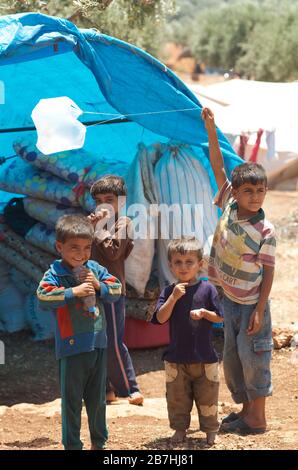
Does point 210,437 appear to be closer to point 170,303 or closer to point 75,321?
point 170,303

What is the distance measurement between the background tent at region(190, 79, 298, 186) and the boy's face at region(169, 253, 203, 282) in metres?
6.91

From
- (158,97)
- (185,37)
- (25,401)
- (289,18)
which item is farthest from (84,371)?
(185,37)

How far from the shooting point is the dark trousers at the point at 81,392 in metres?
4.21

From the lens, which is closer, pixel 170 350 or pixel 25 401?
pixel 170 350

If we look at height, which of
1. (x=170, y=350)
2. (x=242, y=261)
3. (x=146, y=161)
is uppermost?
(x=146, y=161)

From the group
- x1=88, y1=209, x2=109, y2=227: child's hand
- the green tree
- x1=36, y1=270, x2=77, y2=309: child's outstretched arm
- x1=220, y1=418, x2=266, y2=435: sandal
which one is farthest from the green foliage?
x1=36, y1=270, x2=77, y2=309: child's outstretched arm

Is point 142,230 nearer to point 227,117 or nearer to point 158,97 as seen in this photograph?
point 158,97

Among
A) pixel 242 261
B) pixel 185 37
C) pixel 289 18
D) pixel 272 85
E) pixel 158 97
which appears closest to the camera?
pixel 242 261

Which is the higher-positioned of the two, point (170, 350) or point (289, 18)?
point (289, 18)

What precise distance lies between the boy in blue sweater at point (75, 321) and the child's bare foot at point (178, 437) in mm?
510

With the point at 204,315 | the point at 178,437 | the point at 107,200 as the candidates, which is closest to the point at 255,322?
the point at 204,315

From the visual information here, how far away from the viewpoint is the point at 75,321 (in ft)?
13.9

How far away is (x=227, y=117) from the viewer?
49.0ft

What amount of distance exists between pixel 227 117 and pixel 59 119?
9361mm
